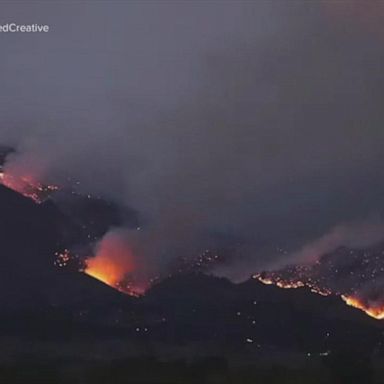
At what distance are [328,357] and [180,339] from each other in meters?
0.83

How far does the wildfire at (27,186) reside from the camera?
3707 millimetres

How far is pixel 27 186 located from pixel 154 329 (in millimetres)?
1114

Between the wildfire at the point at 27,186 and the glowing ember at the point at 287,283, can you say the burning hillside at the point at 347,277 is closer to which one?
the glowing ember at the point at 287,283

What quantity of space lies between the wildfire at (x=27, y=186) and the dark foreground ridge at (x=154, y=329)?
0.08 m

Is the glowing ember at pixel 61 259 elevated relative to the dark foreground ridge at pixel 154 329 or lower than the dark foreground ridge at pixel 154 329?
elevated

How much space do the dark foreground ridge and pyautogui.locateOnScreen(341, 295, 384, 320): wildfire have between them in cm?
4

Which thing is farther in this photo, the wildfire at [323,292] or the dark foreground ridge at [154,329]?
the wildfire at [323,292]

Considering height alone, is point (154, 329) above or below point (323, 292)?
below

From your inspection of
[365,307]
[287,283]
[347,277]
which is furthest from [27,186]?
[365,307]

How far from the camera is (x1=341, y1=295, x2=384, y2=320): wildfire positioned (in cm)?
369

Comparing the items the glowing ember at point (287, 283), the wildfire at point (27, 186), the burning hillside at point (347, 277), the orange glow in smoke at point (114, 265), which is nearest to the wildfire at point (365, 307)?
the burning hillside at point (347, 277)

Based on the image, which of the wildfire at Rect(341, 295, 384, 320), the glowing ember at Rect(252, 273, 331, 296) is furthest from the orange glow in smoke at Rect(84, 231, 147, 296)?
the wildfire at Rect(341, 295, 384, 320)

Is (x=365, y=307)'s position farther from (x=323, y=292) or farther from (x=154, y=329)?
(x=154, y=329)

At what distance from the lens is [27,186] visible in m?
3.74
